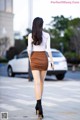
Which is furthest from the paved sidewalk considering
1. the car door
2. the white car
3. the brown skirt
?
the car door

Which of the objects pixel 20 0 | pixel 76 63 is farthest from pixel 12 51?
pixel 20 0

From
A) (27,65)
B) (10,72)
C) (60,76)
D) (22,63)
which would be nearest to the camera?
(60,76)

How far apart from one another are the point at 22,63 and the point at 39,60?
9994 millimetres

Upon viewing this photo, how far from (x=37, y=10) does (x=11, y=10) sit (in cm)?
44

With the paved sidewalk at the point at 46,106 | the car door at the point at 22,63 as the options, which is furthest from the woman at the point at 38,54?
the car door at the point at 22,63

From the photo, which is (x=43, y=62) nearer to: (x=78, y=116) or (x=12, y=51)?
(x=78, y=116)

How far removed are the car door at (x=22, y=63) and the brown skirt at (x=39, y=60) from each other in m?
9.49

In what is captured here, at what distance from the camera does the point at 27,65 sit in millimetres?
15898

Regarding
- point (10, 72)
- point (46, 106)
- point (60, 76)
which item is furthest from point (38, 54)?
point (10, 72)

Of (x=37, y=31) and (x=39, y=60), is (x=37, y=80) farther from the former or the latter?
(x=37, y=31)

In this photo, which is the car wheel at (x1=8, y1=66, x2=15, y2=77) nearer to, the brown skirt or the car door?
the car door

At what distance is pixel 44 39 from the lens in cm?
635

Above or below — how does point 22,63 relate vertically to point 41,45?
below

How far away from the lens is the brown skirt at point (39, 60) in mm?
6320
